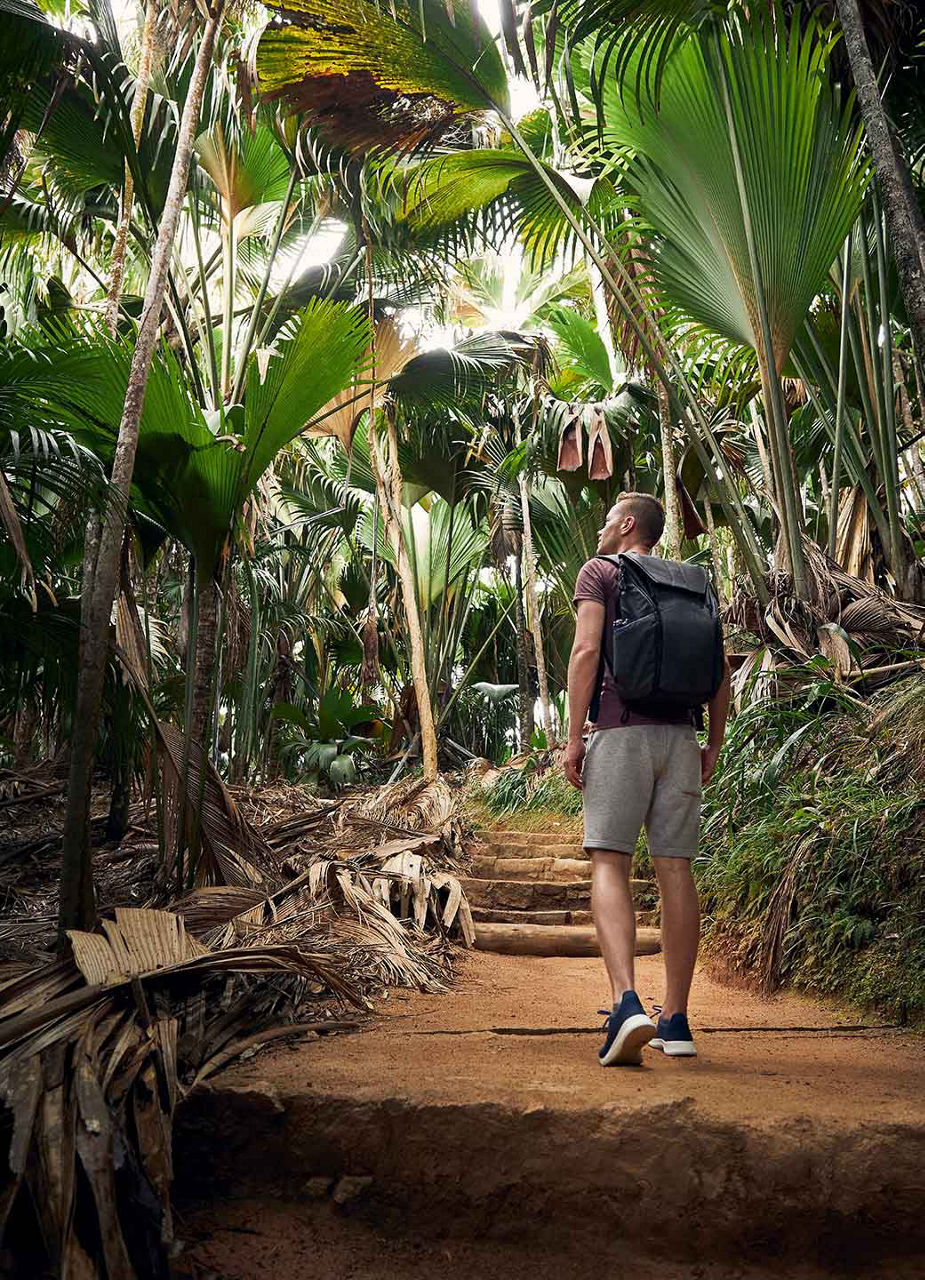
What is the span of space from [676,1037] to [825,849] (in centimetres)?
111

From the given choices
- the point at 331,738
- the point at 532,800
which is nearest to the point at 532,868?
the point at 532,800

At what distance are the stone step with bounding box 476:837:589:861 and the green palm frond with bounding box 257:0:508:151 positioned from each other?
160 inches

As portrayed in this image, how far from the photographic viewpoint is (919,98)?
4.32 m

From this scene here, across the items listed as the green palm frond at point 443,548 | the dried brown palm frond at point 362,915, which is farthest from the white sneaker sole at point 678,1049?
the green palm frond at point 443,548

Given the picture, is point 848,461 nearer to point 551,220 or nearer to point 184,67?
point 551,220

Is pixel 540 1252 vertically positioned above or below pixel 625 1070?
below

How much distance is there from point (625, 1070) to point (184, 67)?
4.40 meters

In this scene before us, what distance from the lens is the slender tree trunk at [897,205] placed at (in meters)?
2.56

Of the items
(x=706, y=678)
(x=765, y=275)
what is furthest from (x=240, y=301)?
(x=706, y=678)

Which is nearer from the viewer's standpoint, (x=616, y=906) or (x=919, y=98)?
(x=616, y=906)

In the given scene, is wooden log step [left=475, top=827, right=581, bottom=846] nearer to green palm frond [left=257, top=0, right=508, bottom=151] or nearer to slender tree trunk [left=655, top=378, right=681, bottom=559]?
slender tree trunk [left=655, top=378, right=681, bottom=559]

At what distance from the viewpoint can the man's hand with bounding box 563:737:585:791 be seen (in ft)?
8.10

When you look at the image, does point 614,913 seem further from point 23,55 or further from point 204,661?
point 23,55

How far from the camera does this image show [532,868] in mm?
4918
